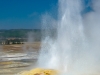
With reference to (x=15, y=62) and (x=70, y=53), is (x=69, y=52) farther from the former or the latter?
(x=15, y=62)

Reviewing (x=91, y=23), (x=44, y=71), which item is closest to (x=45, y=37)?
(x=91, y=23)

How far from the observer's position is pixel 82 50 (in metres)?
13.0

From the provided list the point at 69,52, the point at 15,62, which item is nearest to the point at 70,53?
the point at 69,52

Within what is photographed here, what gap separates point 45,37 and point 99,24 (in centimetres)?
360

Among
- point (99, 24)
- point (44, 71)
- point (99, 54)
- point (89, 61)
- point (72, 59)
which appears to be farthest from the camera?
point (99, 24)

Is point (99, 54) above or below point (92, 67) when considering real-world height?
A: above

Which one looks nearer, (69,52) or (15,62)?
(69,52)

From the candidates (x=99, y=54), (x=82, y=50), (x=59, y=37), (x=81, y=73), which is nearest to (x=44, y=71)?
(x=81, y=73)

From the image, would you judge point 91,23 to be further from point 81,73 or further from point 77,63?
point 81,73

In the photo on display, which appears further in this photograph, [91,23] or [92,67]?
[91,23]

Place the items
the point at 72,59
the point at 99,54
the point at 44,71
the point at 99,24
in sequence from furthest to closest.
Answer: the point at 99,24 < the point at 99,54 < the point at 72,59 < the point at 44,71

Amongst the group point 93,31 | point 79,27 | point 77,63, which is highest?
point 93,31

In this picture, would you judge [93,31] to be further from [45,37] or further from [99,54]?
[45,37]

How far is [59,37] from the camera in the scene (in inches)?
487
